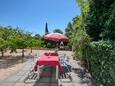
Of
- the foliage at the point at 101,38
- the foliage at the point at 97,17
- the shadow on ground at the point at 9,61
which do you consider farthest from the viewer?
the shadow on ground at the point at 9,61

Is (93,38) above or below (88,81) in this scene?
above

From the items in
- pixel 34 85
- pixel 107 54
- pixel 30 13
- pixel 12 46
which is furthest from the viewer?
pixel 30 13

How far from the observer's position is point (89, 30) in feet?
38.3

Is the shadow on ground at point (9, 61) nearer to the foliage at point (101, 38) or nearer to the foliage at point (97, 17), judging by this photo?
the foliage at point (101, 38)

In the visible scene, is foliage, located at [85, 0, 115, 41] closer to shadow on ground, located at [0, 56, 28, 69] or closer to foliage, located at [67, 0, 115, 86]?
foliage, located at [67, 0, 115, 86]

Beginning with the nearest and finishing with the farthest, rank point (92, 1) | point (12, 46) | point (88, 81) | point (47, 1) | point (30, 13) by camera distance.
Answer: point (88, 81) < point (92, 1) < point (12, 46) < point (47, 1) < point (30, 13)

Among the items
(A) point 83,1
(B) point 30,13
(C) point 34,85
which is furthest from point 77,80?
(B) point 30,13

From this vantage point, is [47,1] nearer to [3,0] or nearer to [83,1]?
[3,0]

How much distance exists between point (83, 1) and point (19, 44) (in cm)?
998

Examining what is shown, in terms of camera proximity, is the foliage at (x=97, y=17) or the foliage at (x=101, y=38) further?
the foliage at (x=97, y=17)

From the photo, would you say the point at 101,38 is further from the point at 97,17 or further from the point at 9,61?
the point at 9,61

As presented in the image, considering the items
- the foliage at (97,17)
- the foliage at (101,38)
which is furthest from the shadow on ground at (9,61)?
the foliage at (97,17)

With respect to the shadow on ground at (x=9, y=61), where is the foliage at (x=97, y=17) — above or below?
above

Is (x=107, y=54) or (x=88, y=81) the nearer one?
(x=107, y=54)
